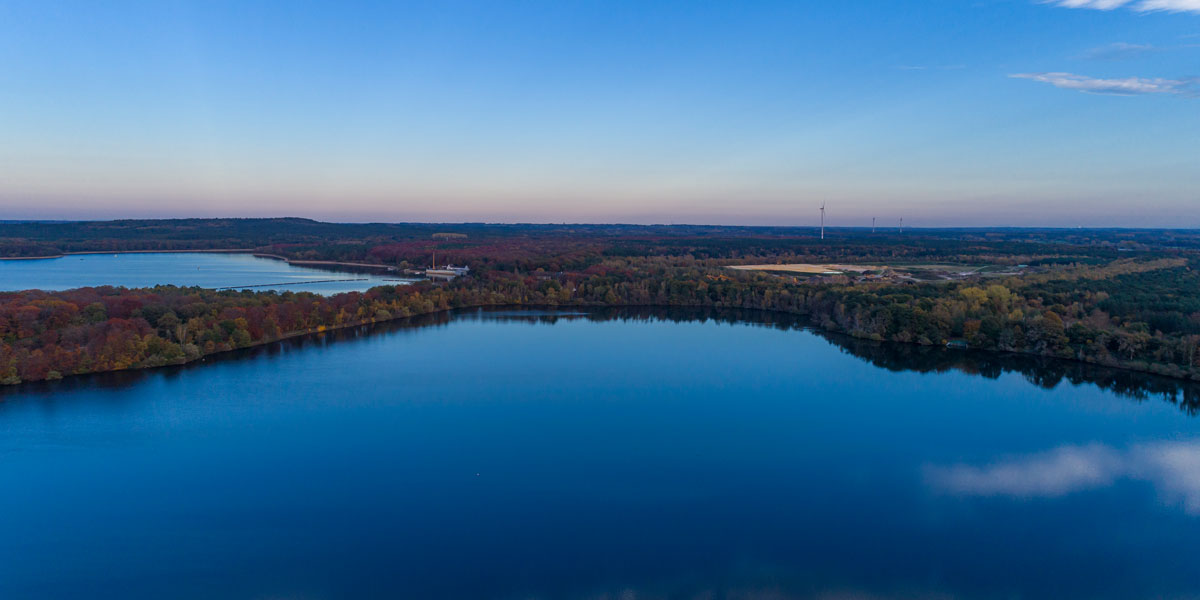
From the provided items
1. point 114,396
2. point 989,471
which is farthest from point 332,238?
point 989,471

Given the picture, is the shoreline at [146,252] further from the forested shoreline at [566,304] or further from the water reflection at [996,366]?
the water reflection at [996,366]

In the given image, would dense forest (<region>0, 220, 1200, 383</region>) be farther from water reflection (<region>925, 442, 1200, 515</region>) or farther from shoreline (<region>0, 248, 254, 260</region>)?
shoreline (<region>0, 248, 254, 260</region>)

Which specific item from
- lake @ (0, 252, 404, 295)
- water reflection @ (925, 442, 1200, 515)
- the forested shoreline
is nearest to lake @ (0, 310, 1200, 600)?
water reflection @ (925, 442, 1200, 515)

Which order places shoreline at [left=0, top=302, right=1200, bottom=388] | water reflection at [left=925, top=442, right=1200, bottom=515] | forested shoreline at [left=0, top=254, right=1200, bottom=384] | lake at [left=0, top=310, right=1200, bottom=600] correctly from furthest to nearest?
forested shoreline at [left=0, top=254, right=1200, bottom=384] → shoreline at [left=0, top=302, right=1200, bottom=388] → water reflection at [left=925, top=442, right=1200, bottom=515] → lake at [left=0, top=310, right=1200, bottom=600]

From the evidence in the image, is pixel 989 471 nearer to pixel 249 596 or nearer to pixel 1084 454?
pixel 1084 454

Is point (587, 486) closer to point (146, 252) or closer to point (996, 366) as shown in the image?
point (996, 366)

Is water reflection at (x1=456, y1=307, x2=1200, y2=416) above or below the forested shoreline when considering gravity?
below
